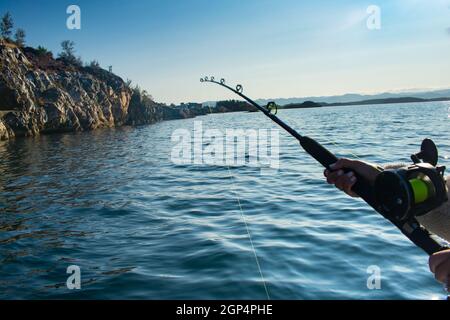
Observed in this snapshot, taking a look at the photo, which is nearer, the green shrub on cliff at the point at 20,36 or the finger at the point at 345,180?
the finger at the point at 345,180

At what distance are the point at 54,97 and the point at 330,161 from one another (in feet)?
183

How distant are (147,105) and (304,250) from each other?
89055 mm

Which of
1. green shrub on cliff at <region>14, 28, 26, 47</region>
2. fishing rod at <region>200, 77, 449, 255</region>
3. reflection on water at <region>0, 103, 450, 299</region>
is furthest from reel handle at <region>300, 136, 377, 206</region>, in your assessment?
green shrub on cliff at <region>14, 28, 26, 47</region>

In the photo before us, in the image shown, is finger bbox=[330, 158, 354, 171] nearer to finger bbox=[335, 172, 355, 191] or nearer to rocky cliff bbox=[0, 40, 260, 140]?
finger bbox=[335, 172, 355, 191]

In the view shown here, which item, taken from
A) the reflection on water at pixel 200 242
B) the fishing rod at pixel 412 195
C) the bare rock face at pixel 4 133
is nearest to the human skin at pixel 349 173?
the fishing rod at pixel 412 195

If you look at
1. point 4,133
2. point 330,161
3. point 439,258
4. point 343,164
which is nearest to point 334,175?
point 343,164

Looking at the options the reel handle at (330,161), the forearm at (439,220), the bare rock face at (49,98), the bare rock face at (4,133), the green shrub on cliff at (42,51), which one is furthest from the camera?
the green shrub on cliff at (42,51)

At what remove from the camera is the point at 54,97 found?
5416cm

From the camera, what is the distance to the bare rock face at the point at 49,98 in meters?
46.5

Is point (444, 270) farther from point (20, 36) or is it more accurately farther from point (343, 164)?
point (20, 36)

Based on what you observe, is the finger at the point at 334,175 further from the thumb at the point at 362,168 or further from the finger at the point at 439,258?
the finger at the point at 439,258
